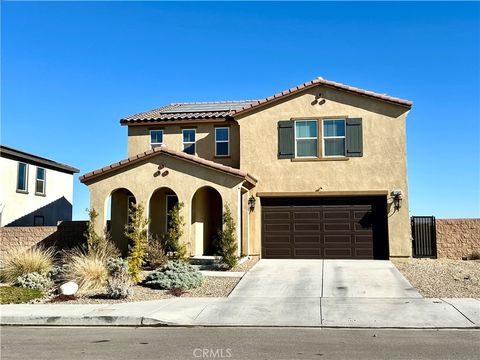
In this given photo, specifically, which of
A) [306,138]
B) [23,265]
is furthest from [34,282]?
[306,138]

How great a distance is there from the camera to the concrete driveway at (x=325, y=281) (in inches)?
545

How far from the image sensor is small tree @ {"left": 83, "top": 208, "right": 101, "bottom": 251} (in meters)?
18.6

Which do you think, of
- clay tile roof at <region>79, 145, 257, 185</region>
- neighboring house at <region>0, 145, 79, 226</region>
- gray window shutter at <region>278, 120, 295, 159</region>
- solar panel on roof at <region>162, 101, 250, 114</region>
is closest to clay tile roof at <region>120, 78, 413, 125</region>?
solar panel on roof at <region>162, 101, 250, 114</region>

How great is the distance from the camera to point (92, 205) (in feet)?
64.5

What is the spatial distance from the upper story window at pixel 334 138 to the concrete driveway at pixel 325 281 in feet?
14.2

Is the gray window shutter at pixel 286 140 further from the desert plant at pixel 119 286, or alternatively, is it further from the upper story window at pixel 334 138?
the desert plant at pixel 119 286

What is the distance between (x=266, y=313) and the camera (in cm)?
1156

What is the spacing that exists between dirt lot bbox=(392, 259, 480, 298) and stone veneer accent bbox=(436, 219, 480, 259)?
92 cm

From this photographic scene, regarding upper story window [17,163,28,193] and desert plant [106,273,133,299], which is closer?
desert plant [106,273,133,299]

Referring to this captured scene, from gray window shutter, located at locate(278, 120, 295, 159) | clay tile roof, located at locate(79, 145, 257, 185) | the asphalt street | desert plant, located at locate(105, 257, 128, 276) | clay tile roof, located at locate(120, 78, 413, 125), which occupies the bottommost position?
the asphalt street

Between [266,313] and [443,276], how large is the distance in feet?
23.6

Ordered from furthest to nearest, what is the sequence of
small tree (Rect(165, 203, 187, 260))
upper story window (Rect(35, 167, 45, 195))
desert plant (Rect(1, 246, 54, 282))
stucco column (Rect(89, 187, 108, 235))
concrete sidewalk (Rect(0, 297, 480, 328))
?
upper story window (Rect(35, 167, 45, 195))
stucco column (Rect(89, 187, 108, 235))
small tree (Rect(165, 203, 187, 260))
desert plant (Rect(1, 246, 54, 282))
concrete sidewalk (Rect(0, 297, 480, 328))

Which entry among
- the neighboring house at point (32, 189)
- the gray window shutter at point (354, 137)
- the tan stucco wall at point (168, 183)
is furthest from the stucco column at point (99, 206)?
the gray window shutter at point (354, 137)

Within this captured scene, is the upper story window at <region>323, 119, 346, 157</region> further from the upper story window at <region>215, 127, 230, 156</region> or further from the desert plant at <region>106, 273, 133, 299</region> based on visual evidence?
the desert plant at <region>106, 273, 133, 299</region>
